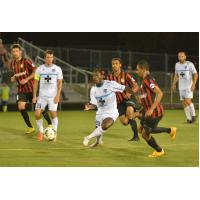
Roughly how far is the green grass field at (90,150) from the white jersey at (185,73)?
209cm

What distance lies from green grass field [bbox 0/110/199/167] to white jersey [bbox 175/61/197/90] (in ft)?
6.87

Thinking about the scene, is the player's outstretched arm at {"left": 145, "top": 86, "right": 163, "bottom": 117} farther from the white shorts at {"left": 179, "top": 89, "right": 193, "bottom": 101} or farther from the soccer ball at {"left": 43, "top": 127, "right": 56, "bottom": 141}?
the white shorts at {"left": 179, "top": 89, "right": 193, "bottom": 101}

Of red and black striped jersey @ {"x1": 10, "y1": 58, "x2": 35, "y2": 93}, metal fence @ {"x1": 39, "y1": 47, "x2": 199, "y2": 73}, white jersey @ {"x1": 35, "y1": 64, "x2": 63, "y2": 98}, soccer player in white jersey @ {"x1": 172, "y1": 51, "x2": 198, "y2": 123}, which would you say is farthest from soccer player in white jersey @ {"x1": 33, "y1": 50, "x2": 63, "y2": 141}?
metal fence @ {"x1": 39, "y1": 47, "x2": 199, "y2": 73}

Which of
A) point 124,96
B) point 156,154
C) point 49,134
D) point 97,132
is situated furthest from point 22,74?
point 156,154

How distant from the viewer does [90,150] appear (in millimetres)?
11711

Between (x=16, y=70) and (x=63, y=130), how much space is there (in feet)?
7.30

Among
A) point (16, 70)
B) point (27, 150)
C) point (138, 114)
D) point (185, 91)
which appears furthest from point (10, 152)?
point (185, 91)

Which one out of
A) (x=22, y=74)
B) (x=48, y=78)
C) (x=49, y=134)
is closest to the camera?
(x=49, y=134)

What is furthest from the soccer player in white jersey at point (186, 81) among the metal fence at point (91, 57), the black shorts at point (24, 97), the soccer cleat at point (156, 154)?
the metal fence at point (91, 57)

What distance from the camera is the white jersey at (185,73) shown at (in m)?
18.1

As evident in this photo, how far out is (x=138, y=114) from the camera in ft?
37.7

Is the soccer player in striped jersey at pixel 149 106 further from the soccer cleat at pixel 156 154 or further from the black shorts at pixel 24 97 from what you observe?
the black shorts at pixel 24 97

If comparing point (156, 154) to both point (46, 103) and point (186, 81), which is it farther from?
point (186, 81)

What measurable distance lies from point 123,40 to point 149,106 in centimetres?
3515
